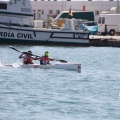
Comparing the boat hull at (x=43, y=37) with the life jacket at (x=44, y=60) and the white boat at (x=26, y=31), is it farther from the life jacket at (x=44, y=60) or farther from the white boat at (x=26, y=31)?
the life jacket at (x=44, y=60)

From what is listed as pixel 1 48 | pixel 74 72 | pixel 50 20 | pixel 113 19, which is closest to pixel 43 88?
pixel 74 72

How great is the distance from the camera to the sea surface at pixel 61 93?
3319cm

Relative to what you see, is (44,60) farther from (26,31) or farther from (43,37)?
(43,37)

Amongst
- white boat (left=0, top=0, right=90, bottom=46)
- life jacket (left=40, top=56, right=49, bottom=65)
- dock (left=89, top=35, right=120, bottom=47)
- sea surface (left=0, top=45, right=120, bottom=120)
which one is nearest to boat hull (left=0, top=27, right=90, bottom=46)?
white boat (left=0, top=0, right=90, bottom=46)

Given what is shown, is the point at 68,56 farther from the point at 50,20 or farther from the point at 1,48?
the point at 50,20

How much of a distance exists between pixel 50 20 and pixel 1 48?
44.4ft

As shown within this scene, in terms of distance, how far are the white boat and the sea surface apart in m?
20.6

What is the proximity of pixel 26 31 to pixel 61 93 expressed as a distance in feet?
140

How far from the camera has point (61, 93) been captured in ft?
128

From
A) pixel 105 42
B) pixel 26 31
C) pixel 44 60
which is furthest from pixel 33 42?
pixel 44 60

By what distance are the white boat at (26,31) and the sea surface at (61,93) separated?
2058cm

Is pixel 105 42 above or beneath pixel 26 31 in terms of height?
beneath

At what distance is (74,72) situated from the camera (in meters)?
51.4

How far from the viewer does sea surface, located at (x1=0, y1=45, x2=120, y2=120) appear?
33.2m
